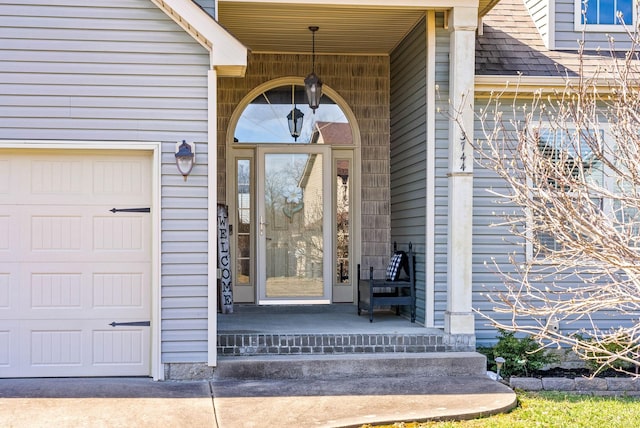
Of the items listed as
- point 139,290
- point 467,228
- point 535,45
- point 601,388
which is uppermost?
point 535,45

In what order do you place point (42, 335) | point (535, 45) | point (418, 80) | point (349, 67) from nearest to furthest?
point (42, 335) < point (418, 80) < point (535, 45) < point (349, 67)

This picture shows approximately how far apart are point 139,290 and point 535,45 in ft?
17.8

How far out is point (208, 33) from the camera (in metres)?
6.39

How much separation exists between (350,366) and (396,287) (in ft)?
4.98

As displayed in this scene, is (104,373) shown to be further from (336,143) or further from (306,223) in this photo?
(336,143)

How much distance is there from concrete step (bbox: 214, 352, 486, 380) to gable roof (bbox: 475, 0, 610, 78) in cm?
315

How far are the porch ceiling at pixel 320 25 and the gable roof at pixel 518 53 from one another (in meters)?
1.00

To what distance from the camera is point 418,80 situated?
25.6 feet

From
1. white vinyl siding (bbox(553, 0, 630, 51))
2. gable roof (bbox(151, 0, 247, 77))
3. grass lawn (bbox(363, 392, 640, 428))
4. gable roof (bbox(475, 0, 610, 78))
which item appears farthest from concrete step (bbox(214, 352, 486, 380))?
white vinyl siding (bbox(553, 0, 630, 51))

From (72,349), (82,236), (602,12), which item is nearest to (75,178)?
(82,236)

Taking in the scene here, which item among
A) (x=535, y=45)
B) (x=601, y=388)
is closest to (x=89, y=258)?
(x=601, y=388)

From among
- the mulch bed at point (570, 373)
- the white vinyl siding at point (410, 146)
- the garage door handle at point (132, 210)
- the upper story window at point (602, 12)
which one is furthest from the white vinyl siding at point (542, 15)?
the garage door handle at point (132, 210)

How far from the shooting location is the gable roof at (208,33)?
20.9ft

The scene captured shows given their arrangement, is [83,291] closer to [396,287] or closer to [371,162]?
[396,287]
